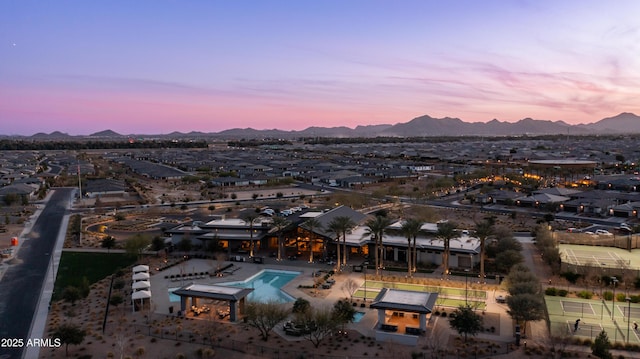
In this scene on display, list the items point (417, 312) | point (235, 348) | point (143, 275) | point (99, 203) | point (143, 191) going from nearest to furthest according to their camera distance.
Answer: point (235, 348), point (417, 312), point (143, 275), point (99, 203), point (143, 191)

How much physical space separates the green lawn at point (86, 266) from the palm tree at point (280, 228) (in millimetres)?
10174

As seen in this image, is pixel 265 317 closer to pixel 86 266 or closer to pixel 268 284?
pixel 268 284

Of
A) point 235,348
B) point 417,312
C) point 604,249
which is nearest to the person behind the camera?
point 235,348

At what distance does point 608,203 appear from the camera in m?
53.0

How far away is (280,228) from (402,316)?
15222 millimetres

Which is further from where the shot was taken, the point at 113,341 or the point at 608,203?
the point at 608,203

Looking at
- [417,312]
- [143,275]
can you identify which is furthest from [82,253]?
[417,312]

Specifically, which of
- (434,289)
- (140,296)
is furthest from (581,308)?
(140,296)

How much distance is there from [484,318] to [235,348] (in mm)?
11848

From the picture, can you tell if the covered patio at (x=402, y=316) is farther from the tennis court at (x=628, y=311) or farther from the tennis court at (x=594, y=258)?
the tennis court at (x=594, y=258)

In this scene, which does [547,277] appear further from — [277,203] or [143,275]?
[277,203]

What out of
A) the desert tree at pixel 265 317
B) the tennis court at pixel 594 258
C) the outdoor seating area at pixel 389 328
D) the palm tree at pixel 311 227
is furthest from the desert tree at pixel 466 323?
the palm tree at pixel 311 227

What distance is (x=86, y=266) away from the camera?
33312 mm

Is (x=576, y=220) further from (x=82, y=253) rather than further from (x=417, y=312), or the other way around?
(x=82, y=253)
